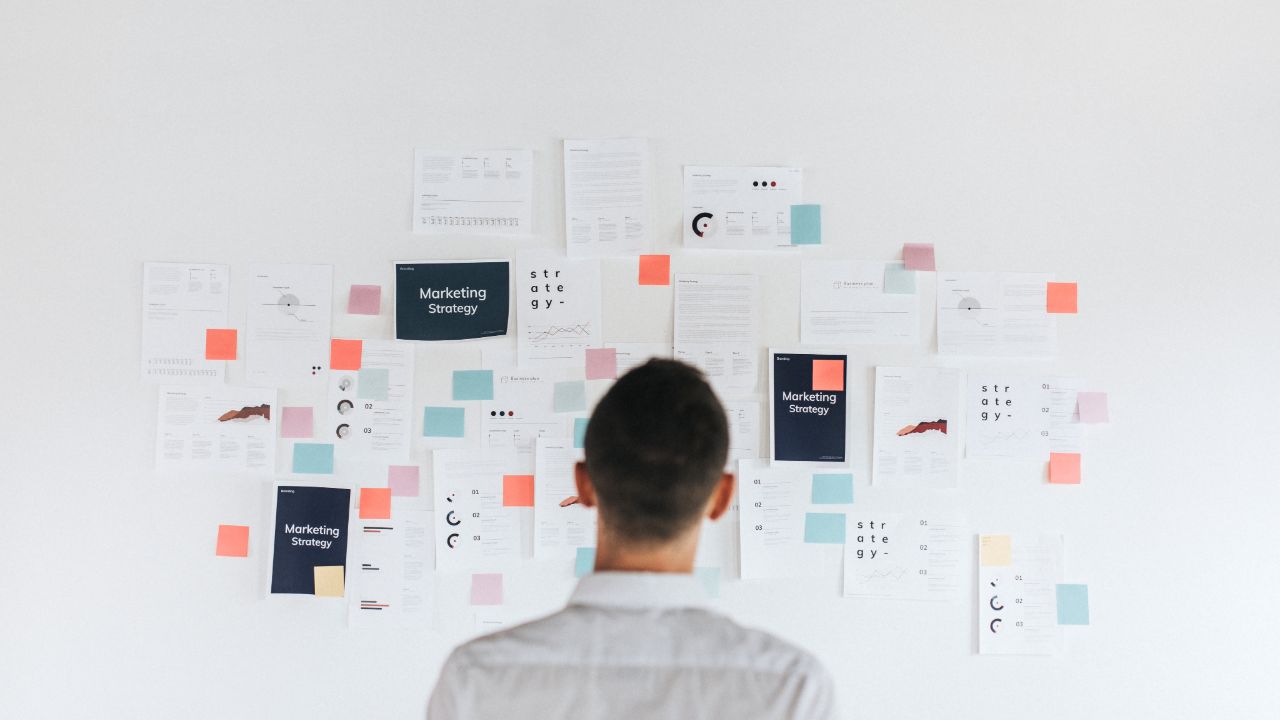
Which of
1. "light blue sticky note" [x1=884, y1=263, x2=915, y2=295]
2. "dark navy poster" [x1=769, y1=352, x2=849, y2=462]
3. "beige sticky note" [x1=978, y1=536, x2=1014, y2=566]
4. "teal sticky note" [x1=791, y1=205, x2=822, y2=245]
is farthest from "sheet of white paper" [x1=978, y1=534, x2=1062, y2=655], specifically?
"teal sticky note" [x1=791, y1=205, x2=822, y2=245]

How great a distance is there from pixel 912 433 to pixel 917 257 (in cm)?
40

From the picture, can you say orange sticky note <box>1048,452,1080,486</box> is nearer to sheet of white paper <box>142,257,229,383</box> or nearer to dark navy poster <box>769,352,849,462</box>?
dark navy poster <box>769,352,849,462</box>

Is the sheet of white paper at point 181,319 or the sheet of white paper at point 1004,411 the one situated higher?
the sheet of white paper at point 181,319

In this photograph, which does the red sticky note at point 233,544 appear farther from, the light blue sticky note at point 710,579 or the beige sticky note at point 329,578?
the light blue sticky note at point 710,579

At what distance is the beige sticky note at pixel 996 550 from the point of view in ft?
6.69

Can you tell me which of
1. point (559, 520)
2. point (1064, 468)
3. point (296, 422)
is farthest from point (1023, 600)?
point (296, 422)

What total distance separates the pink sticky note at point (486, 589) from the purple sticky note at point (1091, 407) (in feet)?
4.47

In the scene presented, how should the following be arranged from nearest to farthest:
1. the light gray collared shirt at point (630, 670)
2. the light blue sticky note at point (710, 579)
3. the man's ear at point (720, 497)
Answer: the light gray collared shirt at point (630, 670), the man's ear at point (720, 497), the light blue sticky note at point (710, 579)

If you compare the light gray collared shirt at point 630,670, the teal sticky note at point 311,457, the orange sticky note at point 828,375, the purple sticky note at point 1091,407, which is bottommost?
the light gray collared shirt at point 630,670

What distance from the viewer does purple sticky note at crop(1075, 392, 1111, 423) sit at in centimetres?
205

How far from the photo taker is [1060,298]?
2.07m

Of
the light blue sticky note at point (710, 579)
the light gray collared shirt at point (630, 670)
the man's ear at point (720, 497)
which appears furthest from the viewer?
the light blue sticky note at point (710, 579)

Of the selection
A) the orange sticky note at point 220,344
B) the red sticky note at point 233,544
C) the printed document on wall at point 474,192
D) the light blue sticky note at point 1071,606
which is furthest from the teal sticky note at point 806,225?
the red sticky note at point 233,544

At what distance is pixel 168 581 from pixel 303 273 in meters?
0.76
